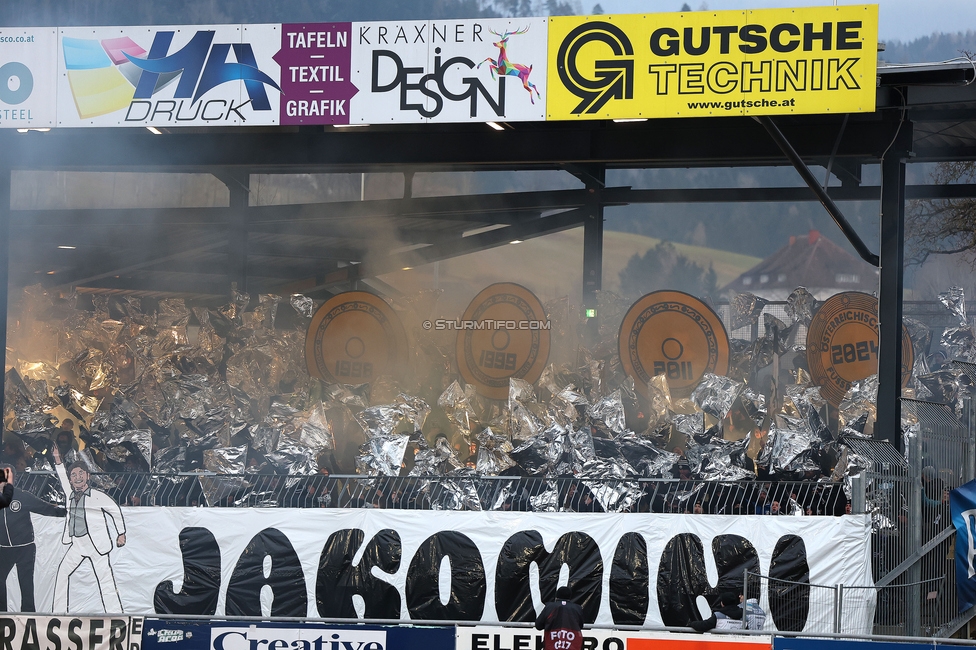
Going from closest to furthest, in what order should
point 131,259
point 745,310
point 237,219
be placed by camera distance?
point 745,310 → point 237,219 → point 131,259

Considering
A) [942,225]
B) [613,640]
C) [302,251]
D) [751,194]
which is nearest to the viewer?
[613,640]

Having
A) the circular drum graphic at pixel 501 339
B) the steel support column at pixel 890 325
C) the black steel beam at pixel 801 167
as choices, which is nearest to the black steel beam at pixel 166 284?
the circular drum graphic at pixel 501 339

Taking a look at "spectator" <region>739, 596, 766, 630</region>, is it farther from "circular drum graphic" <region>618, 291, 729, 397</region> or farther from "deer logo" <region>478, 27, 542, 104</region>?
"deer logo" <region>478, 27, 542, 104</region>

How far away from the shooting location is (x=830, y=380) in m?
14.6

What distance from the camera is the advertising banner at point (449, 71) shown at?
427 inches

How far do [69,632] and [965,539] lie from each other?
8.02 meters

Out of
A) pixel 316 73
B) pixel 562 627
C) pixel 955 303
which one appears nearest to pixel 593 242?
pixel 955 303

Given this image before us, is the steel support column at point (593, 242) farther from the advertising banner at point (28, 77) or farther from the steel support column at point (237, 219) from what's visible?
the advertising banner at point (28, 77)

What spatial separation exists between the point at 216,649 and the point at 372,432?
190 inches

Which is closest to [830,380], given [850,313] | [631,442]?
[850,313]

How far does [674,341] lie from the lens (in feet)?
48.0

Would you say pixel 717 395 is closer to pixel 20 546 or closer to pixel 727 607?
pixel 727 607

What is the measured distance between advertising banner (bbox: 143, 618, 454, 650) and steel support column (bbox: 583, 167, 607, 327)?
8649 millimetres

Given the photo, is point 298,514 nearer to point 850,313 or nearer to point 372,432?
point 372,432
